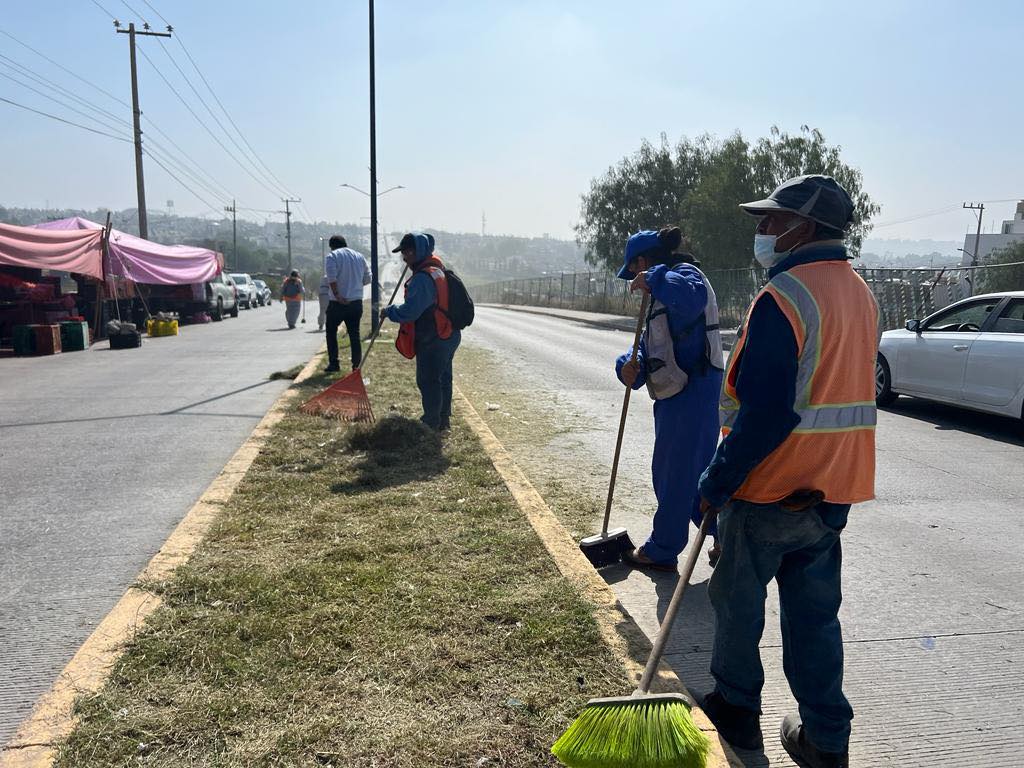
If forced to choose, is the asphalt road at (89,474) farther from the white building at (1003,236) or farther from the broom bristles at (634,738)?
the white building at (1003,236)

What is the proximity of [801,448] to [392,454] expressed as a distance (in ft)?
14.6

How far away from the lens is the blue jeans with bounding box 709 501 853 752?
262 centimetres

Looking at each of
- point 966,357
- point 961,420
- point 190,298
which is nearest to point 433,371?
point 966,357

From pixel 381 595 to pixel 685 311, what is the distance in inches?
79.6

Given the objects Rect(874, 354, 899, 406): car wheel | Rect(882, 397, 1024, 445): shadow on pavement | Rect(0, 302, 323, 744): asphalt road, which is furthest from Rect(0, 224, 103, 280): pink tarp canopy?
Rect(882, 397, 1024, 445): shadow on pavement

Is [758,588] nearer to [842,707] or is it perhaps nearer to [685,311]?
[842,707]

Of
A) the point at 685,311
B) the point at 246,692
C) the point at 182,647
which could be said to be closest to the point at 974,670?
the point at 685,311

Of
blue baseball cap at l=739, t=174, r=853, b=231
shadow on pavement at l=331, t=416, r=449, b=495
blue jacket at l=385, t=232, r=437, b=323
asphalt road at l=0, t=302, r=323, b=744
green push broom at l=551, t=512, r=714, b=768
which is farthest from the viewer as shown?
blue jacket at l=385, t=232, r=437, b=323

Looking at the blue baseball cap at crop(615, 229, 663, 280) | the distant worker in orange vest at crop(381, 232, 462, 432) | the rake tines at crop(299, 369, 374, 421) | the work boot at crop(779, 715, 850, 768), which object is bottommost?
the work boot at crop(779, 715, 850, 768)

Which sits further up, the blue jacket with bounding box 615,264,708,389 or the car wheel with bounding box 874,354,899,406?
the blue jacket with bounding box 615,264,708,389

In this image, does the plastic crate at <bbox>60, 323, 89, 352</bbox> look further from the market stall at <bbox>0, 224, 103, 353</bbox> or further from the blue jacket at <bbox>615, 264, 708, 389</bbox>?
the blue jacket at <bbox>615, 264, 708, 389</bbox>

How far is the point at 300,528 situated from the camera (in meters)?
4.73

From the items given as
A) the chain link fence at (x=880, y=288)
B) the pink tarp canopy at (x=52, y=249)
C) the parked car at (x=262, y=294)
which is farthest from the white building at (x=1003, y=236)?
the pink tarp canopy at (x=52, y=249)

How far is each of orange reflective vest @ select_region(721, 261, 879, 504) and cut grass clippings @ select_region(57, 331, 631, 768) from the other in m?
1.06
